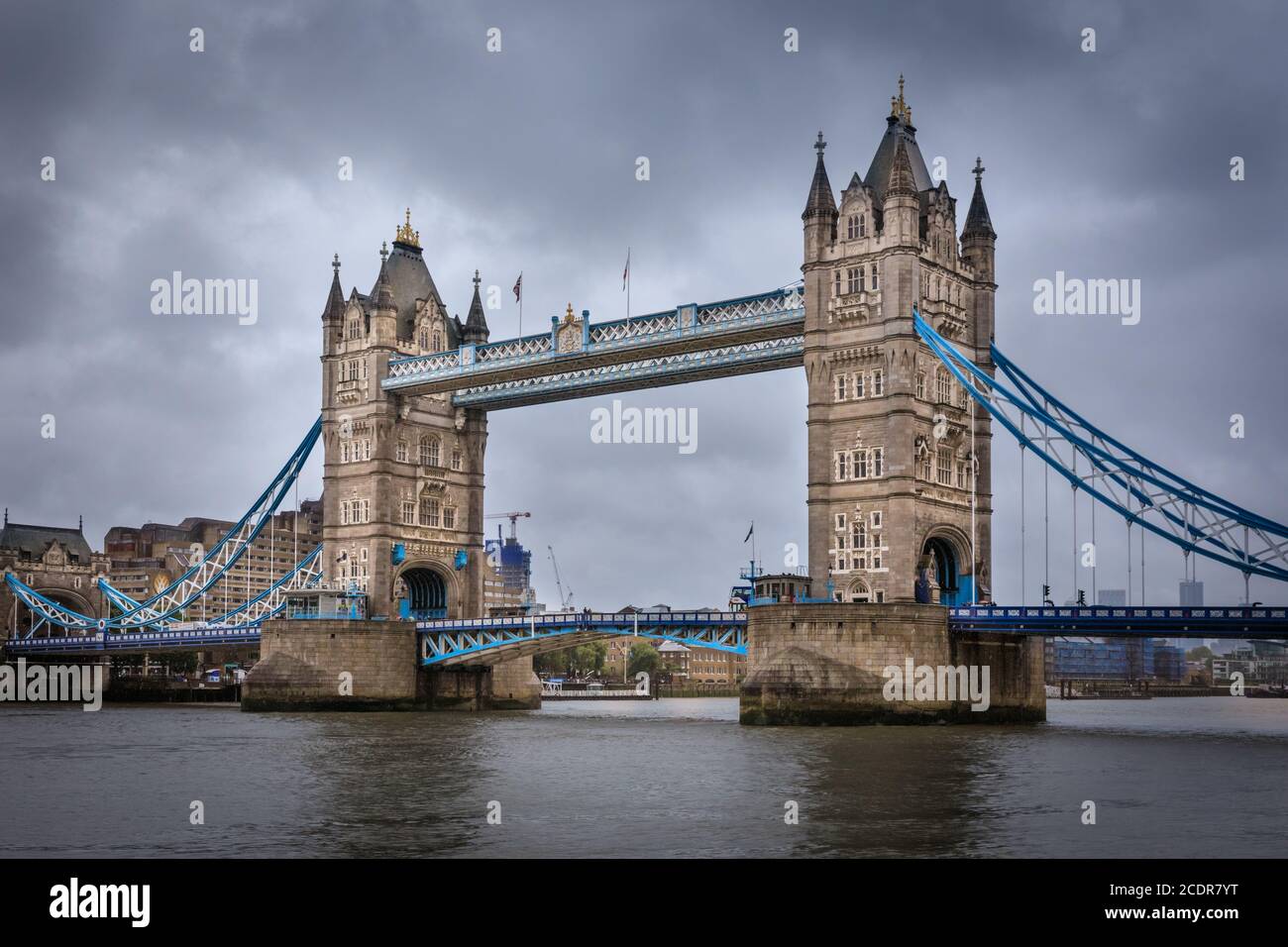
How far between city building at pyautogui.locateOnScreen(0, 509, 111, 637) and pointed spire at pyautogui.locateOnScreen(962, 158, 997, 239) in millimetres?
83999

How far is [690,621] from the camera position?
224ft

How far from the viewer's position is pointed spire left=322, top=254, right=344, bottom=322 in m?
88.3

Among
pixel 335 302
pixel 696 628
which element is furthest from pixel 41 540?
pixel 696 628

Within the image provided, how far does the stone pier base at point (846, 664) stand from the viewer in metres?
58.3

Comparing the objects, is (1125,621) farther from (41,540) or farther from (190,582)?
(41,540)

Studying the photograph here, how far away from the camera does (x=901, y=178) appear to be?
64.9 meters

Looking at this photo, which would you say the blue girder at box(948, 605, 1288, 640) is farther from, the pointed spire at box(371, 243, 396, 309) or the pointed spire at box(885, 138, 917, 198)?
the pointed spire at box(371, 243, 396, 309)
